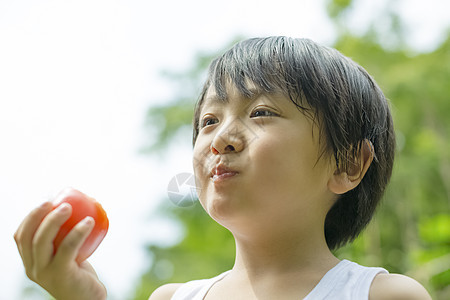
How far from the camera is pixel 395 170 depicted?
7141mm

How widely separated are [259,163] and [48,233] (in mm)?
382

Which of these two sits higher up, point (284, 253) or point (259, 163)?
point (259, 163)

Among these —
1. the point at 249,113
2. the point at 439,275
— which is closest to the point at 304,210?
the point at 249,113

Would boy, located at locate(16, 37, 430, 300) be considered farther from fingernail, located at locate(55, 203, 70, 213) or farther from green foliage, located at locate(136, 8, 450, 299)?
green foliage, located at locate(136, 8, 450, 299)

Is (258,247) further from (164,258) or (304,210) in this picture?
(164,258)

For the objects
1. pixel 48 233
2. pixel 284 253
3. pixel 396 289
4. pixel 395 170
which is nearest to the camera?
pixel 48 233

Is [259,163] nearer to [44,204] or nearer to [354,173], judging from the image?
[354,173]

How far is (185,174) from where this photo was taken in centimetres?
110

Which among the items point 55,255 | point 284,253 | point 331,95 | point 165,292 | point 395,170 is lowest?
point 395,170

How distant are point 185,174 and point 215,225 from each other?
668 cm

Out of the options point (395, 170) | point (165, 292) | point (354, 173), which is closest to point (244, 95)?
point (354, 173)

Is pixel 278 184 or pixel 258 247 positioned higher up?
pixel 278 184

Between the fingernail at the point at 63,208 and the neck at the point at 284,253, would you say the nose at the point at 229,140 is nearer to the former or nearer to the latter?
the neck at the point at 284,253

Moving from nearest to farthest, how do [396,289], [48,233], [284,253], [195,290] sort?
[48,233] → [396,289] → [284,253] → [195,290]
